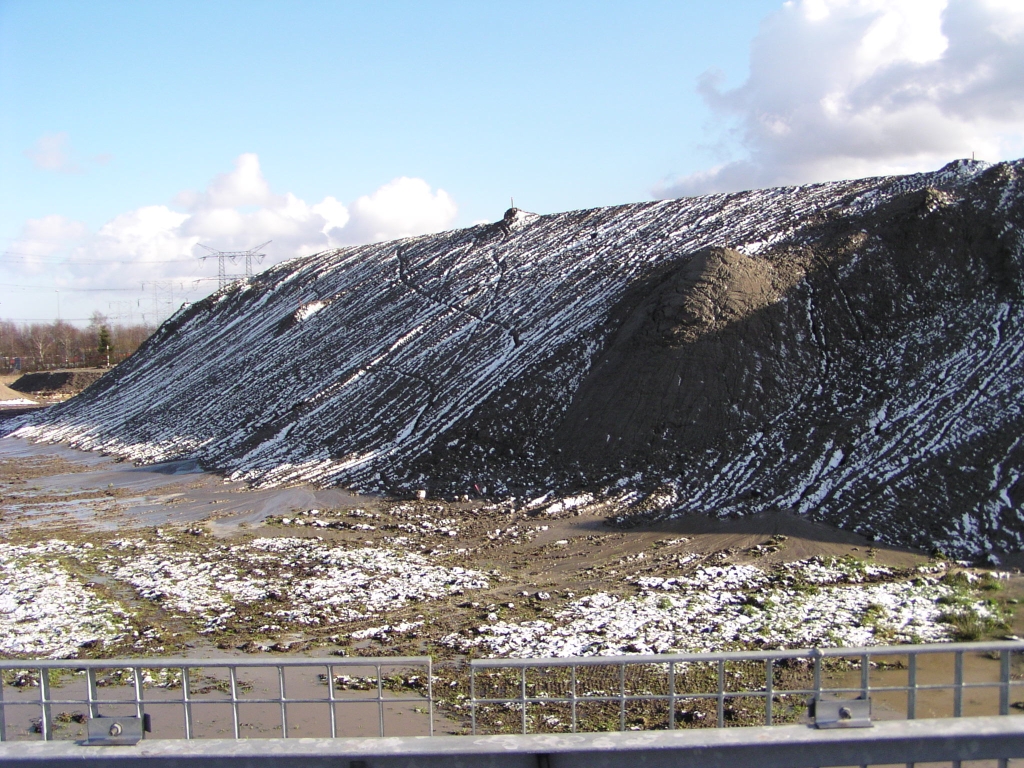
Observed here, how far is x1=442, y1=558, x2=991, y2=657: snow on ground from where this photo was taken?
698 centimetres

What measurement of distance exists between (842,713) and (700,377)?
37.0 feet

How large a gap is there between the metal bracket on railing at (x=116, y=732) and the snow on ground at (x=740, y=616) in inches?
165

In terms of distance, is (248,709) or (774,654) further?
(248,709)

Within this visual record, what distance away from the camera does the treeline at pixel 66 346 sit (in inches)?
2233

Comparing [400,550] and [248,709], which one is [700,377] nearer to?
[400,550]

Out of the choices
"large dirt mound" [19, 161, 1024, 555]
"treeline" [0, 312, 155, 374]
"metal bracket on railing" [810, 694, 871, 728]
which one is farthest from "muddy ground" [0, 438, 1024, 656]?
"treeline" [0, 312, 155, 374]

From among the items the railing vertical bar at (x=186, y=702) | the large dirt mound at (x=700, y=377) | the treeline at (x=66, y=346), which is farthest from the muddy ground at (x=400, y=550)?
the treeline at (x=66, y=346)

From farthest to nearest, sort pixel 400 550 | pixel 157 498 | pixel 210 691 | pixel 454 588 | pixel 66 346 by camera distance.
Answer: pixel 66 346, pixel 157 498, pixel 400 550, pixel 454 588, pixel 210 691

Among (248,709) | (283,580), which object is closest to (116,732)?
(248,709)

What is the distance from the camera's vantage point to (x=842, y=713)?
10.2 feet

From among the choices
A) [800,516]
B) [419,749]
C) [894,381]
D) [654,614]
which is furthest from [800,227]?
[419,749]

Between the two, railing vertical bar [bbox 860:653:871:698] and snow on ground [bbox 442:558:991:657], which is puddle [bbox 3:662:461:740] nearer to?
snow on ground [bbox 442:558:991:657]

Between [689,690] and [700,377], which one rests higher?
[700,377]

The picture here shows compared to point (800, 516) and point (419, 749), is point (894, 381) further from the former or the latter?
point (419, 749)
